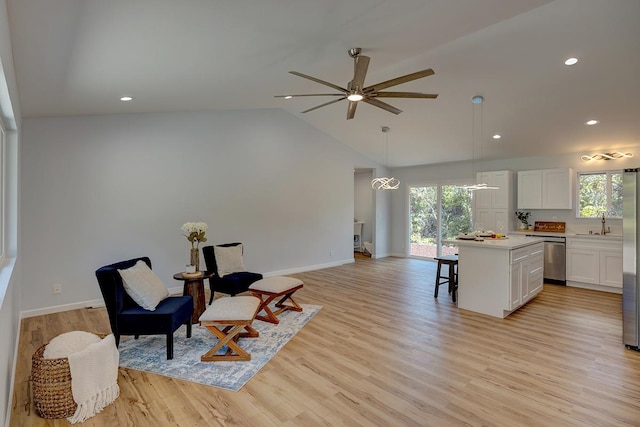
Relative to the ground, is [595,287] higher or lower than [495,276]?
lower

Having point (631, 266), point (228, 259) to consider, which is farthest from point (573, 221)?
point (228, 259)

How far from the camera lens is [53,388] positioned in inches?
89.7

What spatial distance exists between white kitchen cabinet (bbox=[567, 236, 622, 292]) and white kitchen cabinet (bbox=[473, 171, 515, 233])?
1.18 m

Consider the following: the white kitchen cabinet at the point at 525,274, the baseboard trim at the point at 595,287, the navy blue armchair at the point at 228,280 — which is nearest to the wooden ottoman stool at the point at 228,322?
the navy blue armchair at the point at 228,280

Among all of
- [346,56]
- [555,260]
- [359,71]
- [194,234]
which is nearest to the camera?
[359,71]

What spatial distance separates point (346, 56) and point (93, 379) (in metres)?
3.69

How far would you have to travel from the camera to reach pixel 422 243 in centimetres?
891

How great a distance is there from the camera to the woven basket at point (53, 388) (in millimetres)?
2273

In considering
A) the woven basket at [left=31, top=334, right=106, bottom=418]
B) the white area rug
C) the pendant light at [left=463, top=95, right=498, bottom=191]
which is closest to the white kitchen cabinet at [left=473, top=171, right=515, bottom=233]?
the pendant light at [left=463, top=95, right=498, bottom=191]

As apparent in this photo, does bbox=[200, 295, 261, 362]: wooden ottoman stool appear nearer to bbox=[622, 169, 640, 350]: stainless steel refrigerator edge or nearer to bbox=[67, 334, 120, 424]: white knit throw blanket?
bbox=[67, 334, 120, 424]: white knit throw blanket

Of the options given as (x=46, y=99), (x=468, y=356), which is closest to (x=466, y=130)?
(x=468, y=356)

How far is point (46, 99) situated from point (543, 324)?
6.15 meters

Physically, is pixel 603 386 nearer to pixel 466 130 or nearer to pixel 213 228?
pixel 466 130

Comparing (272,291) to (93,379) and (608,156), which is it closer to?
(93,379)
